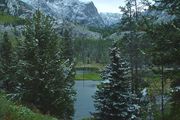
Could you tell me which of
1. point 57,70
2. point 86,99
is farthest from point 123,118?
point 86,99

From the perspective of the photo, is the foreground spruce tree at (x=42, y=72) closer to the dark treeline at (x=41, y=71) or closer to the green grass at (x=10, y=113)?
the dark treeline at (x=41, y=71)

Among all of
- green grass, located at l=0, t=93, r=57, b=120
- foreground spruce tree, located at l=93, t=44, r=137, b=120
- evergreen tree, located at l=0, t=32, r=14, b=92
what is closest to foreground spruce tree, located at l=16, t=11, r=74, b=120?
foreground spruce tree, located at l=93, t=44, r=137, b=120

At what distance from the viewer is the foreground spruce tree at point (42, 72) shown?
30.6 metres

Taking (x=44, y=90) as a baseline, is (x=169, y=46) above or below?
above

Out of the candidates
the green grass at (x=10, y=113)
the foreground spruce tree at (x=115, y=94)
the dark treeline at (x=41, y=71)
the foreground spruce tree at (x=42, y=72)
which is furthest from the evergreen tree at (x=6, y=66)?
the green grass at (x=10, y=113)

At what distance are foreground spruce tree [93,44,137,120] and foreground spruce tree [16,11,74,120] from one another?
374 cm

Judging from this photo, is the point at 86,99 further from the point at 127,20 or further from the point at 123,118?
the point at 123,118

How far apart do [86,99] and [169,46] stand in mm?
66845

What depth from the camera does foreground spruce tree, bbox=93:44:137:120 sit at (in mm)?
28906

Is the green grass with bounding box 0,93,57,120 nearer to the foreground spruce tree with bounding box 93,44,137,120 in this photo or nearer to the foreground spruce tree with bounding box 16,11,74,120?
the foreground spruce tree with bounding box 93,44,137,120

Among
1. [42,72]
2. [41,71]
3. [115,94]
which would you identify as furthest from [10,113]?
[41,71]

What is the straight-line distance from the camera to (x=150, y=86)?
47281mm

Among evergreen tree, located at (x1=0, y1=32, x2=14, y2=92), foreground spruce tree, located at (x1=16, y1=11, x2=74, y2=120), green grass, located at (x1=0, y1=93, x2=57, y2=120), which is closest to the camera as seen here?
green grass, located at (x1=0, y1=93, x2=57, y2=120)

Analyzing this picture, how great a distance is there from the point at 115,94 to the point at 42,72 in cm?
588
